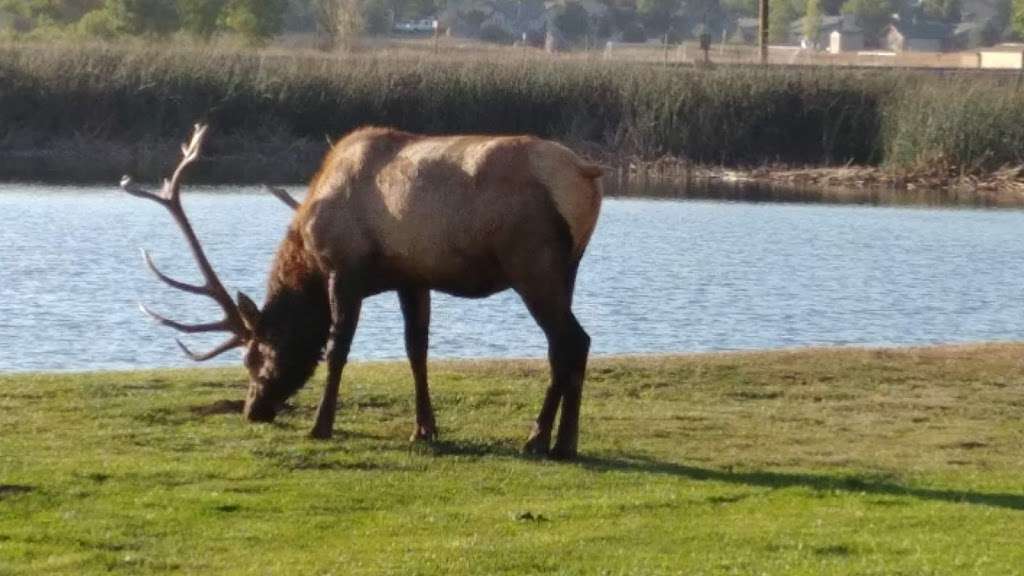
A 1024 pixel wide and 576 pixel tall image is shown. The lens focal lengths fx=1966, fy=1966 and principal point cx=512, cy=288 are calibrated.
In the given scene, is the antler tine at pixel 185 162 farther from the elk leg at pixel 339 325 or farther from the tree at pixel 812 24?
the tree at pixel 812 24

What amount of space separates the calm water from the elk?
4.76 metres

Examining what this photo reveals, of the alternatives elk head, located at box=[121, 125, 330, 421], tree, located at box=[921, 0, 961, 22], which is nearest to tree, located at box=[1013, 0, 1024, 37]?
tree, located at box=[921, 0, 961, 22]

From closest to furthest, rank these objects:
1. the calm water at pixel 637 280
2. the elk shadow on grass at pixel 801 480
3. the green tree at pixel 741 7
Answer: the elk shadow on grass at pixel 801 480 < the calm water at pixel 637 280 < the green tree at pixel 741 7

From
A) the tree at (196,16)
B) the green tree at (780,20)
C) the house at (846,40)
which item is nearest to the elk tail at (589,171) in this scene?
the tree at (196,16)

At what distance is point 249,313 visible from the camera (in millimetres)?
12070

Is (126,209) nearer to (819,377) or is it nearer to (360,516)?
(819,377)

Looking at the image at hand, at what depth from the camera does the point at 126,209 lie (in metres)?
31.4

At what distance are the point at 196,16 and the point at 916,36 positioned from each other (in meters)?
72.4

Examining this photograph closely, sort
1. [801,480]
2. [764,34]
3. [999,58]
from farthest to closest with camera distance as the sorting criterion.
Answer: [999,58], [764,34], [801,480]

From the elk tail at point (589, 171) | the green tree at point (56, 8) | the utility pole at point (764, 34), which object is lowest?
the elk tail at point (589, 171)

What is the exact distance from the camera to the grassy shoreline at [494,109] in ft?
134

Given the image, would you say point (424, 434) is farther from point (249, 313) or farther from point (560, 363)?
point (249, 313)

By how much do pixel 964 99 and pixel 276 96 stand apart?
47.6ft

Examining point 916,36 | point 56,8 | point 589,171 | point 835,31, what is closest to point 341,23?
point 56,8
